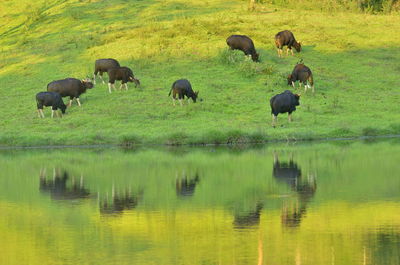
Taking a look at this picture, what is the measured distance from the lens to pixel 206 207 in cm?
2341

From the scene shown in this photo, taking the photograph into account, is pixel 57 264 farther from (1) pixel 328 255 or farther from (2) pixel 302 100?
(2) pixel 302 100

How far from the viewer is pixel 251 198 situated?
2481 centimetres

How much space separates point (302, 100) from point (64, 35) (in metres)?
24.3

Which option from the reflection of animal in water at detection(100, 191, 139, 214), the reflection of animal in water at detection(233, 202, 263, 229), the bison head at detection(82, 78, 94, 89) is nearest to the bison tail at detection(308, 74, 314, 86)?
the bison head at detection(82, 78, 94, 89)

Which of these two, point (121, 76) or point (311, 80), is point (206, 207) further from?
point (121, 76)

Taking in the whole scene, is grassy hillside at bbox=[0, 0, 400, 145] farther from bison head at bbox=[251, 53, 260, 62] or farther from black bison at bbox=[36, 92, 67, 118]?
black bison at bbox=[36, 92, 67, 118]

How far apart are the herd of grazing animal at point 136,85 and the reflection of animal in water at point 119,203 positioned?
19.3 metres

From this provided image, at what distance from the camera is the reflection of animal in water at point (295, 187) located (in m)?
21.1

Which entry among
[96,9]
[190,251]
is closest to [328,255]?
[190,251]

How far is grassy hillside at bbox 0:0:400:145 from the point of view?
44.7 meters

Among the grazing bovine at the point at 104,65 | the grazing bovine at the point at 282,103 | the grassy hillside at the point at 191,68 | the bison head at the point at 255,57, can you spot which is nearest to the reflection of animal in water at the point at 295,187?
the grazing bovine at the point at 282,103

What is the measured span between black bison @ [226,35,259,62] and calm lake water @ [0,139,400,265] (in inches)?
719

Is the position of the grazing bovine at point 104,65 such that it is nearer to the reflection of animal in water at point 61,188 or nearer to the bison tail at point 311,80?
the bison tail at point 311,80

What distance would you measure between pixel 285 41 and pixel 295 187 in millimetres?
33246
